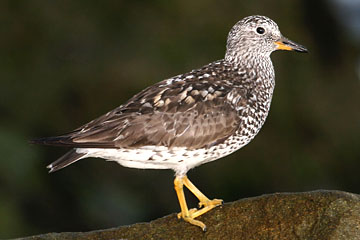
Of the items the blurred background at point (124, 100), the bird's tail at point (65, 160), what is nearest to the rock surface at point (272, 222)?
the bird's tail at point (65, 160)

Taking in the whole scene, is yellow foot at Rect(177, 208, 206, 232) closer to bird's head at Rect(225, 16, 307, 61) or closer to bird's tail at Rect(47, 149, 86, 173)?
bird's tail at Rect(47, 149, 86, 173)

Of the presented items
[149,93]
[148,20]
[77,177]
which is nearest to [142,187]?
[77,177]

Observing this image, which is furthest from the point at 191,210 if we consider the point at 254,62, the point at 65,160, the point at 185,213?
the point at 254,62

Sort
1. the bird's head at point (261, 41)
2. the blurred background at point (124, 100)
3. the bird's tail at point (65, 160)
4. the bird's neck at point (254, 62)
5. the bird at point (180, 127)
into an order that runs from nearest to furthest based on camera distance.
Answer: the bird's tail at point (65, 160) < the bird at point (180, 127) < the bird's neck at point (254, 62) < the bird's head at point (261, 41) < the blurred background at point (124, 100)

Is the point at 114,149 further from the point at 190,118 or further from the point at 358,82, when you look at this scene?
the point at 358,82

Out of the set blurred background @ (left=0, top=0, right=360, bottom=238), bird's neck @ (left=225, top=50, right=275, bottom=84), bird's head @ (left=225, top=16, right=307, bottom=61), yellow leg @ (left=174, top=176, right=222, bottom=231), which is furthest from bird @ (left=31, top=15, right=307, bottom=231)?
blurred background @ (left=0, top=0, right=360, bottom=238)

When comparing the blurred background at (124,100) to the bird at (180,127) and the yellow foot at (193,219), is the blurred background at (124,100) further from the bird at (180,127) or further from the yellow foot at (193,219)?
the yellow foot at (193,219)
